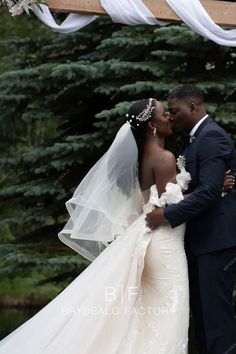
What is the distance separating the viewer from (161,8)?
290 inches

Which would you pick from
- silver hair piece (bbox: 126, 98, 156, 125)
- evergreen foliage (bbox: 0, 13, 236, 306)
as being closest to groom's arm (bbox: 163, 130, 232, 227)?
silver hair piece (bbox: 126, 98, 156, 125)

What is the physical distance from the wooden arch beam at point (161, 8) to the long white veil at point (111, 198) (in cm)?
137

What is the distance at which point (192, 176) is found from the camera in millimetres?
6070

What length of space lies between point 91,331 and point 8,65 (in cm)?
472

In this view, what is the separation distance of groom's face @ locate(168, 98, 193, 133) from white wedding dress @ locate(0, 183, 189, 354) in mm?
470

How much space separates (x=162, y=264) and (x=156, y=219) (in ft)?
1.00

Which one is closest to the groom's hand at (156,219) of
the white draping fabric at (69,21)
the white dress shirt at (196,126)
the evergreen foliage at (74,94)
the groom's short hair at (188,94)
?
the white dress shirt at (196,126)

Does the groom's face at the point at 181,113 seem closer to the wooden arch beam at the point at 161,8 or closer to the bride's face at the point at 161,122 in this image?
the bride's face at the point at 161,122

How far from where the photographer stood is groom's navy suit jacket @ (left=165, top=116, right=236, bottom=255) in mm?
5883

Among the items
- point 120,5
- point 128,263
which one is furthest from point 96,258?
point 120,5

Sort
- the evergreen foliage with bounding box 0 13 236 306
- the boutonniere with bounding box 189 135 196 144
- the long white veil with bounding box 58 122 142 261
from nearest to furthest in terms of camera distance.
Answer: the boutonniere with bounding box 189 135 196 144
the long white veil with bounding box 58 122 142 261
the evergreen foliage with bounding box 0 13 236 306

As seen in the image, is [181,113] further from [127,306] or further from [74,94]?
[74,94]

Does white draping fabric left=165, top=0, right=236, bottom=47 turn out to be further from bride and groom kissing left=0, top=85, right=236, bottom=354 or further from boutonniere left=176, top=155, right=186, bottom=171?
boutonniere left=176, top=155, right=186, bottom=171

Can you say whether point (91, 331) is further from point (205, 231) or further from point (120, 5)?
point (120, 5)
